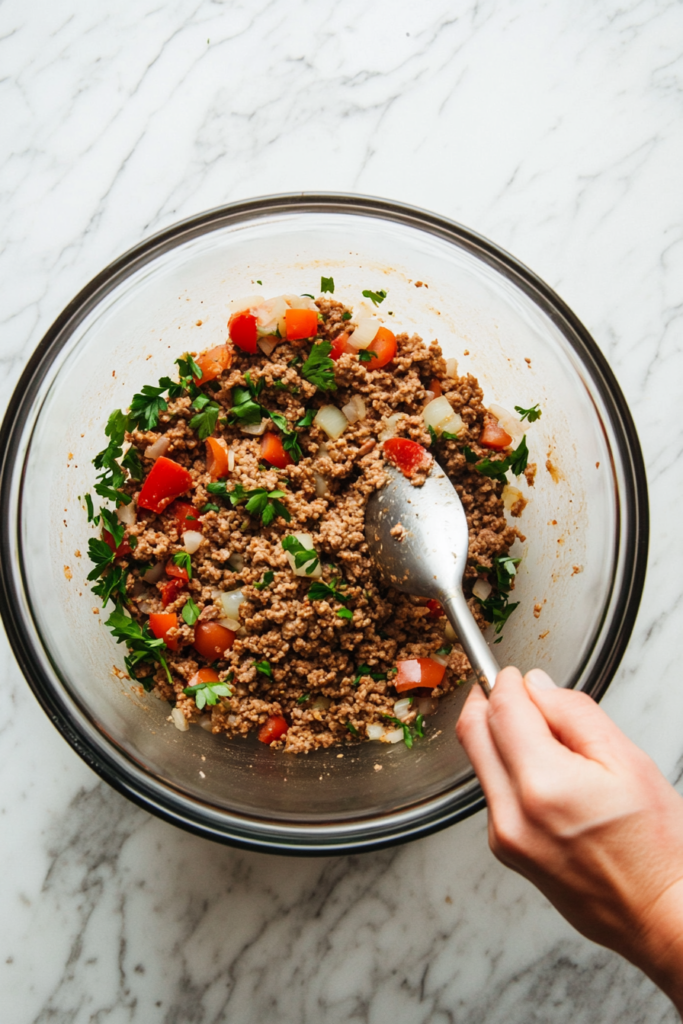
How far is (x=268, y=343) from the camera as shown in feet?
7.08

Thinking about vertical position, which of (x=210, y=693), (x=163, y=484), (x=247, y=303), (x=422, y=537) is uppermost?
(x=247, y=303)

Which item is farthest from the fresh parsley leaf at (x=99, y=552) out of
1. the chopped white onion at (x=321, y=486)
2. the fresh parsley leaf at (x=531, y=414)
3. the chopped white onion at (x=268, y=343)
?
the fresh parsley leaf at (x=531, y=414)

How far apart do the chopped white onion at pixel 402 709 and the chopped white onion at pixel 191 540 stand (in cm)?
76

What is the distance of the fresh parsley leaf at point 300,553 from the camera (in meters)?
1.96

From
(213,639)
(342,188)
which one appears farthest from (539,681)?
(342,188)

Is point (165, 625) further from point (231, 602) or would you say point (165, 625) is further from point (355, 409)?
point (355, 409)

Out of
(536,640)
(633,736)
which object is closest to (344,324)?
(536,640)

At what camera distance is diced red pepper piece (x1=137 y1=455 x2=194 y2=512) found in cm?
208

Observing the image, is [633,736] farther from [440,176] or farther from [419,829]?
[440,176]

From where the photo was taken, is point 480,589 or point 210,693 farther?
point 480,589

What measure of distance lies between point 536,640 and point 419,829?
663 mm

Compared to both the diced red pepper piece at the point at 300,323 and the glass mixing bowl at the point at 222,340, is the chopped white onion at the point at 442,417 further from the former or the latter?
the diced red pepper piece at the point at 300,323

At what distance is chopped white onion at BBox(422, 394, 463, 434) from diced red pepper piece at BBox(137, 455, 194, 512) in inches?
29.2

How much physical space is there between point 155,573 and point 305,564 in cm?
47
